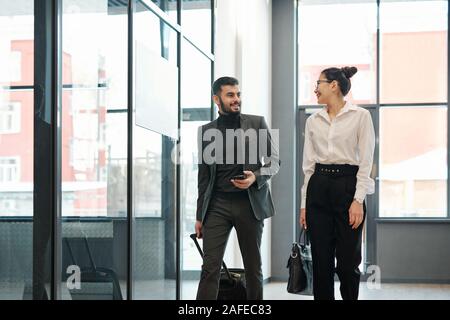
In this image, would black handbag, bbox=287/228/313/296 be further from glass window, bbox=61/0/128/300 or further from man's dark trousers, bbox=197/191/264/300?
glass window, bbox=61/0/128/300

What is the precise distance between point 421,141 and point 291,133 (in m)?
1.44

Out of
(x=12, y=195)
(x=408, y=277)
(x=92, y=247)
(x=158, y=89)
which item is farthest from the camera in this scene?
(x=408, y=277)

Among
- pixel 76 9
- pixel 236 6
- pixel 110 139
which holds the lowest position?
pixel 110 139

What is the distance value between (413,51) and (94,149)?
5702mm

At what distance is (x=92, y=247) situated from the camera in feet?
12.1

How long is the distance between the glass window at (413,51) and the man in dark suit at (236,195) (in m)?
4.84

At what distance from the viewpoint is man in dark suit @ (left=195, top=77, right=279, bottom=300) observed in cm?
393

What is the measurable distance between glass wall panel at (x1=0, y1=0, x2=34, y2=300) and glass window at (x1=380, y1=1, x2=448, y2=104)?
19.9 ft

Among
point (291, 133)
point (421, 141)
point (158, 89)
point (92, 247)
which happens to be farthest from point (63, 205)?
point (421, 141)

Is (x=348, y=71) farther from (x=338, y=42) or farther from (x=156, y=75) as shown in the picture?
(x=338, y=42)

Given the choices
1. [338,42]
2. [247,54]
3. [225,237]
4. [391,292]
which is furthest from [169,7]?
[338,42]

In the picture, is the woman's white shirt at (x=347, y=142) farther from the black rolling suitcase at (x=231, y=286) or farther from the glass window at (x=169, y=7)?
the glass window at (x=169, y=7)
